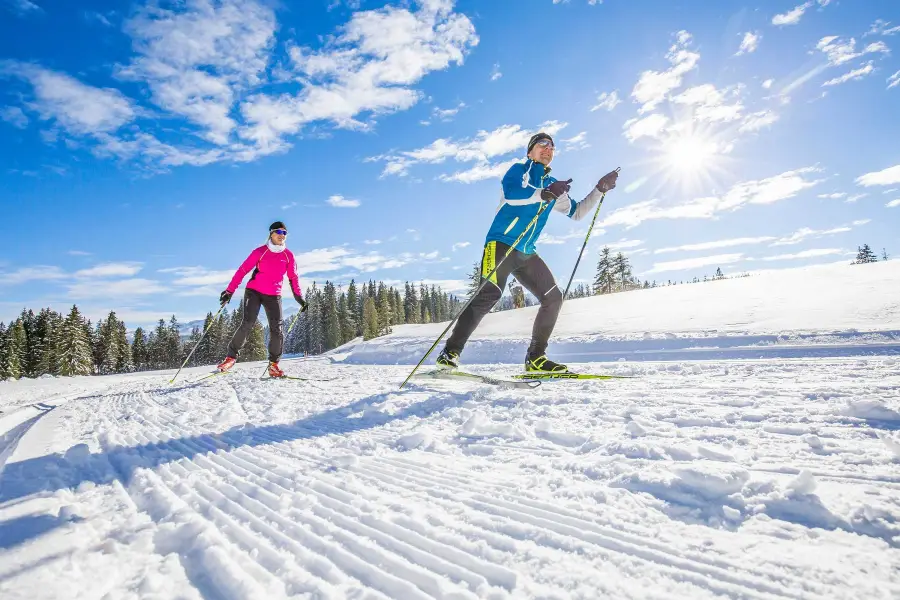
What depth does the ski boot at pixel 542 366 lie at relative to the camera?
455 cm

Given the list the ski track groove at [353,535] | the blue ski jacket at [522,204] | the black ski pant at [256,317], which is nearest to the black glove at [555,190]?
the blue ski jacket at [522,204]

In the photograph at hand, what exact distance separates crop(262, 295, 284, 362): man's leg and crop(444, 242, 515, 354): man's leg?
Result: 374 cm

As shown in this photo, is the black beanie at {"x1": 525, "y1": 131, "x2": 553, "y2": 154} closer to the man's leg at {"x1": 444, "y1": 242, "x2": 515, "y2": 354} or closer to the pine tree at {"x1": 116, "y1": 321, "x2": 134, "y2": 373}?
the man's leg at {"x1": 444, "y1": 242, "x2": 515, "y2": 354}

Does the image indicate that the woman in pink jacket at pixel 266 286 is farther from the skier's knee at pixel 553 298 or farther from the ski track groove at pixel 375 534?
the ski track groove at pixel 375 534

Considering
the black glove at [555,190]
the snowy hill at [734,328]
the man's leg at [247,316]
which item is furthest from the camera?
the man's leg at [247,316]

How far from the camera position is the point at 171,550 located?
1332 millimetres

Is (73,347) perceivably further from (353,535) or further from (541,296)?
(353,535)

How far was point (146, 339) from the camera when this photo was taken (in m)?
71.3

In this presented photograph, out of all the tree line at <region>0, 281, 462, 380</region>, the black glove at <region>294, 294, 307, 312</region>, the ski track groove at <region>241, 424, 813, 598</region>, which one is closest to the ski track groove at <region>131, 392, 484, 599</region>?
the ski track groove at <region>241, 424, 813, 598</region>

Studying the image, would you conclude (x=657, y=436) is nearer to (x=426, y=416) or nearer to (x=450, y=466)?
(x=450, y=466)

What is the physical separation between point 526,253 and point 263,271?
15.3 ft

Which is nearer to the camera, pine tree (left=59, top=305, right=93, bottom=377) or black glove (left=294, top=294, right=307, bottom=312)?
black glove (left=294, top=294, right=307, bottom=312)

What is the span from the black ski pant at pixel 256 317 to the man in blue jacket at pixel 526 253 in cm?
369

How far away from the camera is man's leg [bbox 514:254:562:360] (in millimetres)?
4625
